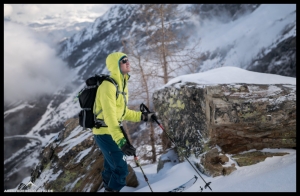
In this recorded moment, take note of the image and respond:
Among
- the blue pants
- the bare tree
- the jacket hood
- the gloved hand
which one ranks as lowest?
the blue pants

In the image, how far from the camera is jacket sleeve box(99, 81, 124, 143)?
3812 millimetres

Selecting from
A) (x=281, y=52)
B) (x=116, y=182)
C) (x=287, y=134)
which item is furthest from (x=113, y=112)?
(x=281, y=52)

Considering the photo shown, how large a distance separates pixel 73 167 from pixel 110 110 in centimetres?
399

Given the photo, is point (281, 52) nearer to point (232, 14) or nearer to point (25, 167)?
point (232, 14)

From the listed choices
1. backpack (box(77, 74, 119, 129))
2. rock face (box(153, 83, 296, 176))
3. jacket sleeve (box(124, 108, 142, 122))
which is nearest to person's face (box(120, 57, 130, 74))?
backpack (box(77, 74, 119, 129))

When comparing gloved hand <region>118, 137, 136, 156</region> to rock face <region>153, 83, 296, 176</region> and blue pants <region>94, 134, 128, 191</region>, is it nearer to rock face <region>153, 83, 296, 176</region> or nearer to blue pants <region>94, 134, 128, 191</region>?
blue pants <region>94, 134, 128, 191</region>

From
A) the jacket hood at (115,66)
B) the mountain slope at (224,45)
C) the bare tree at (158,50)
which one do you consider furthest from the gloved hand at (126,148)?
the mountain slope at (224,45)

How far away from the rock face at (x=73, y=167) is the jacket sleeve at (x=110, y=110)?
345 centimetres

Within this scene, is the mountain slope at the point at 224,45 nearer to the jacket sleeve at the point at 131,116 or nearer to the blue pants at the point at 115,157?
the jacket sleeve at the point at 131,116

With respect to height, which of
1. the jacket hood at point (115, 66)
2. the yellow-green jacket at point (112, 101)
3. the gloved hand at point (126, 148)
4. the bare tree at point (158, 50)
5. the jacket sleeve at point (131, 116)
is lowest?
the gloved hand at point (126, 148)

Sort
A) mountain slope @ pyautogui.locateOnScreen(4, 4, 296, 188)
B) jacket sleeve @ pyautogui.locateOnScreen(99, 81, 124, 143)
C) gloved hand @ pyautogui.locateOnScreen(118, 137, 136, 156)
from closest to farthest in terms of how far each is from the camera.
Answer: gloved hand @ pyautogui.locateOnScreen(118, 137, 136, 156), jacket sleeve @ pyautogui.locateOnScreen(99, 81, 124, 143), mountain slope @ pyautogui.locateOnScreen(4, 4, 296, 188)

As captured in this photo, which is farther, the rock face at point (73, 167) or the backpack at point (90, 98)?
the rock face at point (73, 167)

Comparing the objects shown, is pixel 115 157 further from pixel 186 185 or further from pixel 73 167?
pixel 73 167

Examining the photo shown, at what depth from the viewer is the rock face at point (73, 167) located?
270 inches
